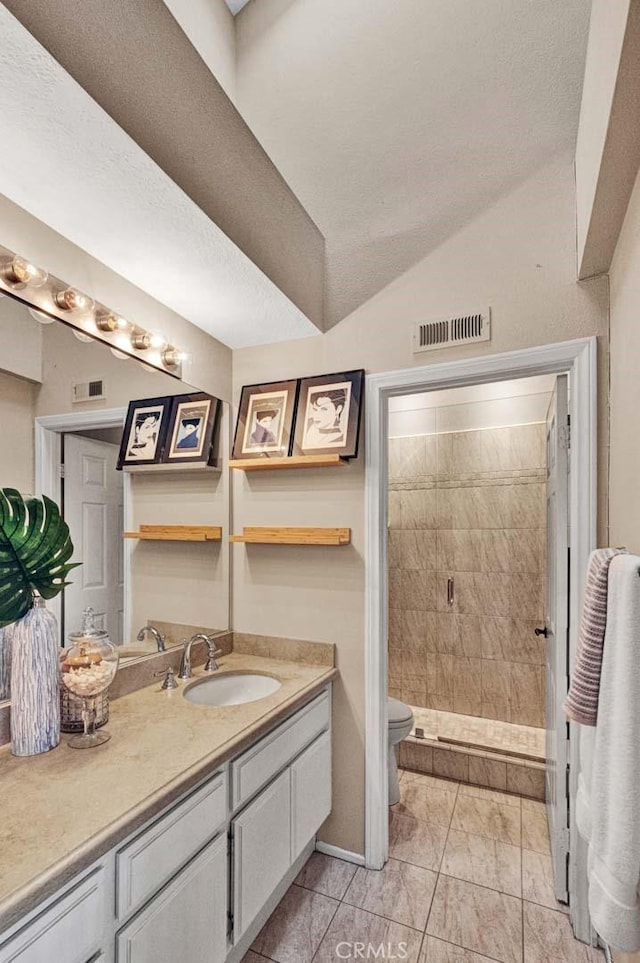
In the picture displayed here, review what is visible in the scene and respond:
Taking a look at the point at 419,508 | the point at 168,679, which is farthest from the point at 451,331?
the point at 419,508

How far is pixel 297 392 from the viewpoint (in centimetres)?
227

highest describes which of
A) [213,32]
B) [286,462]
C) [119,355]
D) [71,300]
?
[213,32]

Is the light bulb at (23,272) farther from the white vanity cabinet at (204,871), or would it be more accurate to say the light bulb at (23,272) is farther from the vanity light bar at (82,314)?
the white vanity cabinet at (204,871)

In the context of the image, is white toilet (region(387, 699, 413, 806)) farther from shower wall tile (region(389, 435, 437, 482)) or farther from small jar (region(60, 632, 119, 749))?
shower wall tile (region(389, 435, 437, 482))

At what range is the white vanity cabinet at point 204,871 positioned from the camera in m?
0.99

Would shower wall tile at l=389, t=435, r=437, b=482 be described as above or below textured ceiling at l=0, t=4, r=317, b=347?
below

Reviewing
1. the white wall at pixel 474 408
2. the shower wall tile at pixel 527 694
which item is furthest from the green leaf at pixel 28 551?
the shower wall tile at pixel 527 694

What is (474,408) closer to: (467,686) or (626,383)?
(467,686)

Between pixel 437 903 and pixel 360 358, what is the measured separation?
7.09 ft

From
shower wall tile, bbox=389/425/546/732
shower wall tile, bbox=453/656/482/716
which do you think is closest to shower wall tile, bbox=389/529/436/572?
shower wall tile, bbox=389/425/546/732

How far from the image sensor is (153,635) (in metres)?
1.95

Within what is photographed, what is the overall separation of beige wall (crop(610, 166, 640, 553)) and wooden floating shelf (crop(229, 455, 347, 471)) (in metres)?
0.98

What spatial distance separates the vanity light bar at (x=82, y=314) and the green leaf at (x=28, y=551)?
0.57 m

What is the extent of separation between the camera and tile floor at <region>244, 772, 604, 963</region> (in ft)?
5.57
